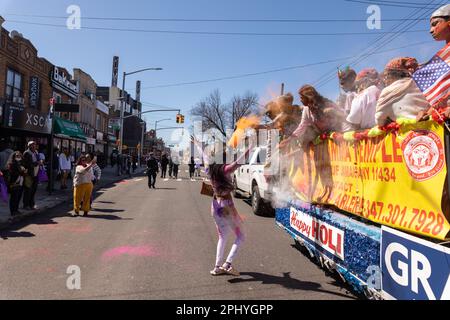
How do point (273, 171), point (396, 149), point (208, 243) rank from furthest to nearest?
point (273, 171), point (208, 243), point (396, 149)

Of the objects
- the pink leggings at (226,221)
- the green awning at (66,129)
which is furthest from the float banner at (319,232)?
the green awning at (66,129)

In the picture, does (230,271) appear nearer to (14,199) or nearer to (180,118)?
(14,199)

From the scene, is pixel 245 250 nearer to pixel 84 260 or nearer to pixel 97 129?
pixel 84 260

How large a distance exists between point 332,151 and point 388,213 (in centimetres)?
146

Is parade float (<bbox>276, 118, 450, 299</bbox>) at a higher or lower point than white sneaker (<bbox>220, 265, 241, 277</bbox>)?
higher

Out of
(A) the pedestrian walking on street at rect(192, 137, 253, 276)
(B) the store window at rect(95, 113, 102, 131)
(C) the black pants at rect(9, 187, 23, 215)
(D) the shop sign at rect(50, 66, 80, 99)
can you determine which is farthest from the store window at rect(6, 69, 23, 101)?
(B) the store window at rect(95, 113, 102, 131)

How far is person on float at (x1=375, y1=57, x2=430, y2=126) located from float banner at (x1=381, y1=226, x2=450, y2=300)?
3.55 feet

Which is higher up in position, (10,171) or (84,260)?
(10,171)

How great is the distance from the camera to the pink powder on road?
5.98 meters

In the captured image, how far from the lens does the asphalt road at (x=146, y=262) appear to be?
14.4 ft

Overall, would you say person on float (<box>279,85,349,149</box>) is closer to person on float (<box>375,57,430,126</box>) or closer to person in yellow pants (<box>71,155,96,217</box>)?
person on float (<box>375,57,430,126</box>)

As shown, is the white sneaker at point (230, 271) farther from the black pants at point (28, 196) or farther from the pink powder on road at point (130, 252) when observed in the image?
the black pants at point (28, 196)
